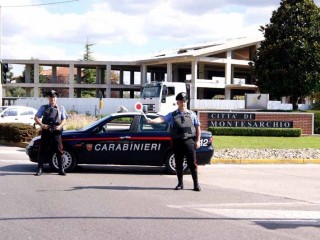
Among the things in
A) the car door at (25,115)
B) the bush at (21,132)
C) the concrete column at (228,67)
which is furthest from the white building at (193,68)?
the bush at (21,132)

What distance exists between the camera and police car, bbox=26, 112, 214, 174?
11859mm

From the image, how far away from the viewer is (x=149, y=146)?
39.0 feet

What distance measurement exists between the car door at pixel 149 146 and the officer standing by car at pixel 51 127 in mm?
1707

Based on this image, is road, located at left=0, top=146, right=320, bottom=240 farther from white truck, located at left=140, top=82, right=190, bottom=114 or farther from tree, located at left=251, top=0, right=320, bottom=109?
tree, located at left=251, top=0, right=320, bottom=109

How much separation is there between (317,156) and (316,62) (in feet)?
52.8

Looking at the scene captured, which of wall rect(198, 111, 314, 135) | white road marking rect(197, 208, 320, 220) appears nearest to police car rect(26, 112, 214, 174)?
white road marking rect(197, 208, 320, 220)

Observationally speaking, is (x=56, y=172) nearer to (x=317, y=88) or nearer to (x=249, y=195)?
(x=249, y=195)

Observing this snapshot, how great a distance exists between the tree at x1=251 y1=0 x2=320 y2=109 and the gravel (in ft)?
47.3

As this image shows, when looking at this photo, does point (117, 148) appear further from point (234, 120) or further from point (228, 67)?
point (228, 67)

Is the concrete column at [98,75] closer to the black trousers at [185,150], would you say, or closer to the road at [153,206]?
the road at [153,206]

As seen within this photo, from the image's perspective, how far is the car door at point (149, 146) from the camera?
11891mm

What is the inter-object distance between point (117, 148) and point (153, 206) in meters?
3.91

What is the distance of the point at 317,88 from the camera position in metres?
31.7

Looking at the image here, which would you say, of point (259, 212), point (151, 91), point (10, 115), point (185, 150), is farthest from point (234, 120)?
point (259, 212)
